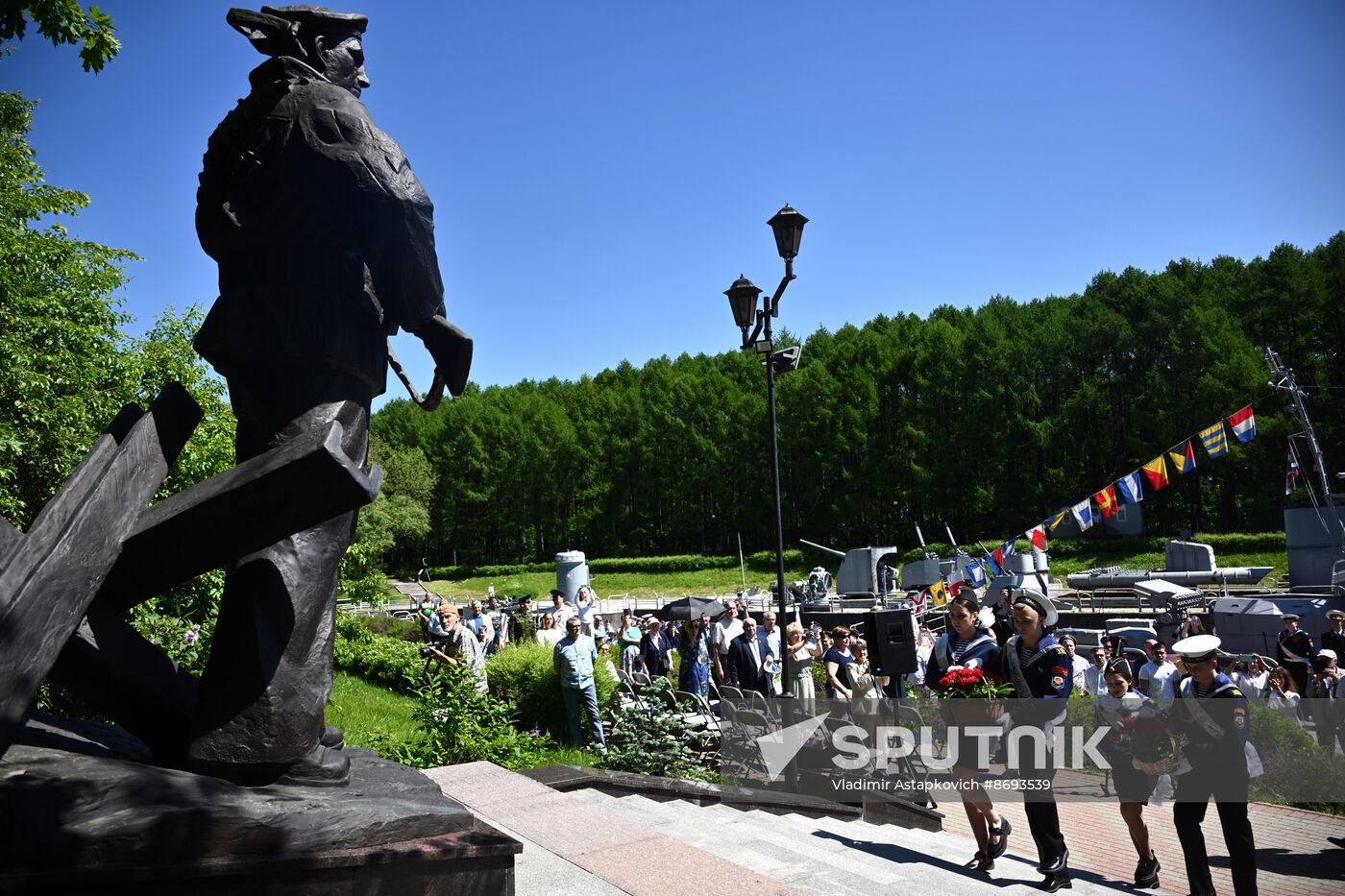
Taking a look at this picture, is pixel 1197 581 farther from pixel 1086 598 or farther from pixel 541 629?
pixel 541 629

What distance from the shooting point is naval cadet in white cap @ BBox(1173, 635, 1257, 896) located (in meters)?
5.91

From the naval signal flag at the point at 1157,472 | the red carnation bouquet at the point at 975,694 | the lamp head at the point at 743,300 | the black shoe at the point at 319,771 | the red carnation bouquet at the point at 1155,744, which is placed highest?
the lamp head at the point at 743,300

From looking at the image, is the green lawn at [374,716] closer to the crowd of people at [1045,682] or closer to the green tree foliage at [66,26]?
the crowd of people at [1045,682]

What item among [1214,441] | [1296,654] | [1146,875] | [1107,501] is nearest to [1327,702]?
[1296,654]

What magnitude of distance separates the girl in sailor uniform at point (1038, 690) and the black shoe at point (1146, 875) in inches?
30.1

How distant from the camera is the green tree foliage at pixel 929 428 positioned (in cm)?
5234

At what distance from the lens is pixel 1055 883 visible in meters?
5.88

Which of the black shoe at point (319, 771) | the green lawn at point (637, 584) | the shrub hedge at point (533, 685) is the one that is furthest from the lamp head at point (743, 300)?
the green lawn at point (637, 584)

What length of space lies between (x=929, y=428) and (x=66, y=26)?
5821 centimetres

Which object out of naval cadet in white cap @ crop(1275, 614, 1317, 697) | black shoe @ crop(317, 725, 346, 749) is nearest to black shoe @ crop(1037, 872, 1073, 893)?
black shoe @ crop(317, 725, 346, 749)

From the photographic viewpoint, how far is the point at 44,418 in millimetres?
10602

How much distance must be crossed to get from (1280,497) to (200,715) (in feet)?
176

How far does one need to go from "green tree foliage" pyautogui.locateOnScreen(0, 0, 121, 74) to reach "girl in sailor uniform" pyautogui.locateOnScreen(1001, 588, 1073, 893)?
7.72 meters

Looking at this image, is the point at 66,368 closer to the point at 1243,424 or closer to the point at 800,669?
the point at 800,669
